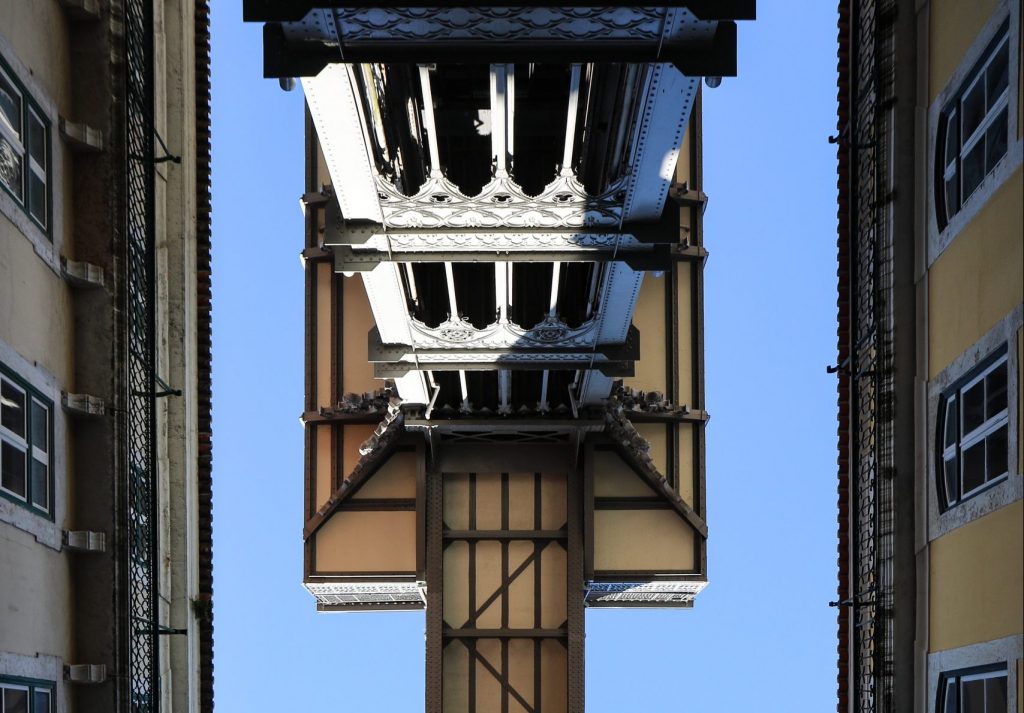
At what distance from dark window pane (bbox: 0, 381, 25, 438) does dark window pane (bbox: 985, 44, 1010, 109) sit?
9.76 metres

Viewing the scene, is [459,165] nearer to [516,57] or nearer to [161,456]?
[161,456]

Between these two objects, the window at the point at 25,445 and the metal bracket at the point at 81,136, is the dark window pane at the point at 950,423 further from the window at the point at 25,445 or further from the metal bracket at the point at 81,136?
the metal bracket at the point at 81,136

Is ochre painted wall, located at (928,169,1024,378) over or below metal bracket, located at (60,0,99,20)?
below

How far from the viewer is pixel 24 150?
42.1 ft

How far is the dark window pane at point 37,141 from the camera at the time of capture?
1305 centimetres

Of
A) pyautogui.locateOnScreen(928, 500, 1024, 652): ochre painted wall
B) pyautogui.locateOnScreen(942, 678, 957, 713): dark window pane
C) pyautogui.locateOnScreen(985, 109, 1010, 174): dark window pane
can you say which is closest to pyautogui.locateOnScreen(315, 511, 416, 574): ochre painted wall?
pyautogui.locateOnScreen(928, 500, 1024, 652): ochre painted wall

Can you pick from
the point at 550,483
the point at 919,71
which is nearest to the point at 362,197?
the point at 919,71

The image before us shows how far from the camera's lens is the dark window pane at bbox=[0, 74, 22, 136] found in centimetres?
1221

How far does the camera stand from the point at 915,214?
1450 cm

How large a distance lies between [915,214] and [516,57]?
525cm

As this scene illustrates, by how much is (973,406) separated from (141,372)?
9289 mm

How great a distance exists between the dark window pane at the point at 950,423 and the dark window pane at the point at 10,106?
990cm

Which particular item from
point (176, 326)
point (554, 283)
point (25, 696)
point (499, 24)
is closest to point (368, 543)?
point (176, 326)

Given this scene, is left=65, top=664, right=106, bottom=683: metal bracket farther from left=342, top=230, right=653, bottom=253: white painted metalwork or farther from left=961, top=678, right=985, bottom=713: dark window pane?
left=961, top=678, right=985, bottom=713: dark window pane
